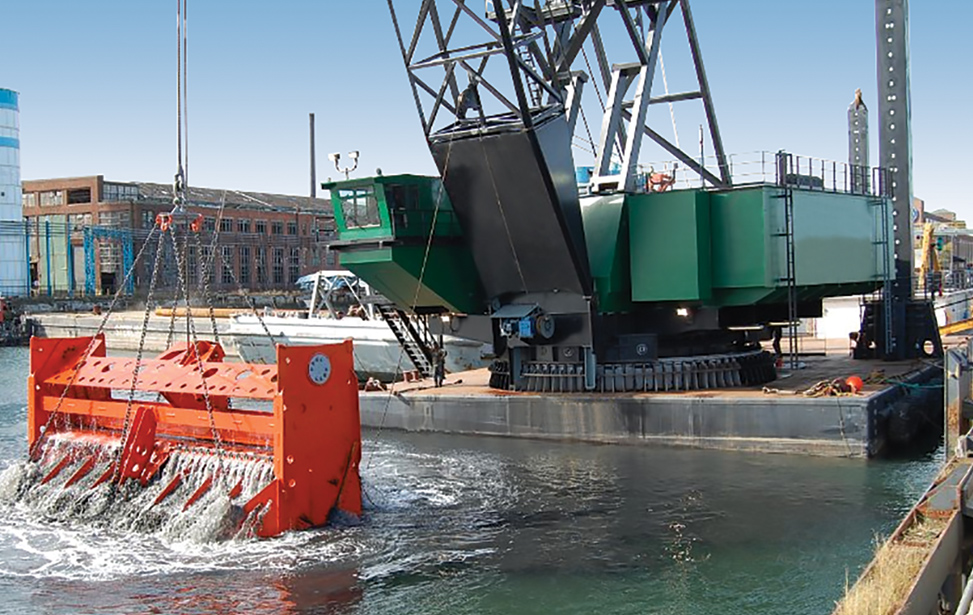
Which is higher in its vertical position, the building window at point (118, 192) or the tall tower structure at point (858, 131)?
the building window at point (118, 192)

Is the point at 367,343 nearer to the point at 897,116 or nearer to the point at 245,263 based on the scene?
the point at 897,116

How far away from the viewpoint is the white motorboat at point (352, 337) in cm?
3894

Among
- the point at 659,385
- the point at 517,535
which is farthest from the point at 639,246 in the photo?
the point at 517,535

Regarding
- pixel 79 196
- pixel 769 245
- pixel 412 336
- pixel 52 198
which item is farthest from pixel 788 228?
pixel 52 198

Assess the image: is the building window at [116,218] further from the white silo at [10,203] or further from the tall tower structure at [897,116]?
the tall tower structure at [897,116]

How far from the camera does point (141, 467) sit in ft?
56.6

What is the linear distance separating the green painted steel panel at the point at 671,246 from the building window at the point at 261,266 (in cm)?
7690

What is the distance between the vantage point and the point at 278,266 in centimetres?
9969

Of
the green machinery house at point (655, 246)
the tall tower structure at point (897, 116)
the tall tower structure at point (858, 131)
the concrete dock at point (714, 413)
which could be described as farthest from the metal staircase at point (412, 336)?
the tall tower structure at point (858, 131)

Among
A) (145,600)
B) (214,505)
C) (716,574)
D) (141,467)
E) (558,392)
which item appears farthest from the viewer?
(558,392)

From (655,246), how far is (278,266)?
79.8 m

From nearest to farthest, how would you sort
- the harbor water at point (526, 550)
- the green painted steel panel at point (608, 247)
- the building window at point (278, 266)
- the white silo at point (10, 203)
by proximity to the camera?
the harbor water at point (526, 550)
the green painted steel panel at point (608, 247)
the white silo at point (10, 203)
the building window at point (278, 266)

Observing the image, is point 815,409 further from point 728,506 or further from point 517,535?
point 517,535

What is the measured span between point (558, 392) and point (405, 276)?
198 inches
